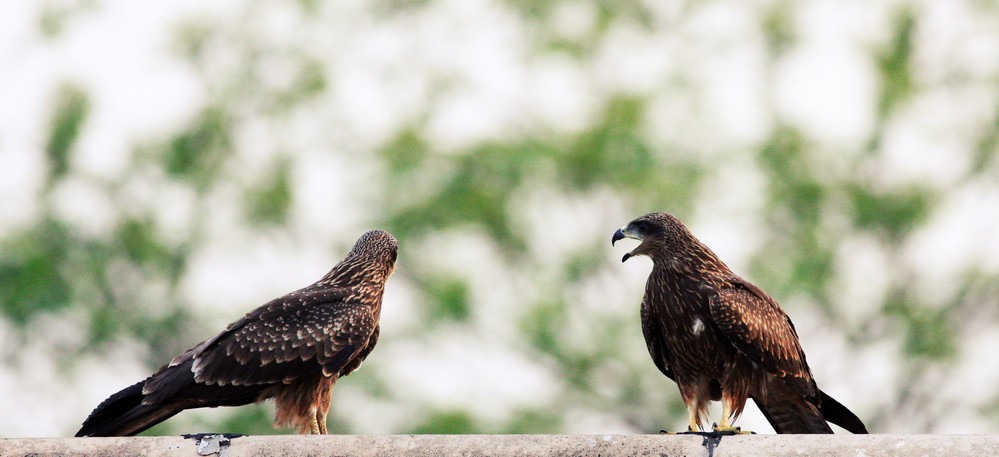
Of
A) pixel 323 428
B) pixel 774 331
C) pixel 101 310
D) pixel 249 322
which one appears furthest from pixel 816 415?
pixel 101 310

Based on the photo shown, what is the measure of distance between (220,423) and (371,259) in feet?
25.8

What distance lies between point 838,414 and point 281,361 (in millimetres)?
2447

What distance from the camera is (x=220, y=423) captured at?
1361cm

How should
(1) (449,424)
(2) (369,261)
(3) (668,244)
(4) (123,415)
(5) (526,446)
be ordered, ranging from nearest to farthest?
(5) (526,446) → (4) (123,415) → (3) (668,244) → (2) (369,261) → (1) (449,424)

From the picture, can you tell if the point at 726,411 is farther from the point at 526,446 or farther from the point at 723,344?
the point at 526,446

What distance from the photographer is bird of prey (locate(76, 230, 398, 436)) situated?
553cm

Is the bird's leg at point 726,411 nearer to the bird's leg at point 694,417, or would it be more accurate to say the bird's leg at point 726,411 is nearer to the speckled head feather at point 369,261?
the bird's leg at point 694,417

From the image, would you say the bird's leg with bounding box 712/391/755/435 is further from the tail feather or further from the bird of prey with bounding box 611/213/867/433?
the tail feather

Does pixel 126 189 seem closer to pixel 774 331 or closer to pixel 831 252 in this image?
pixel 831 252

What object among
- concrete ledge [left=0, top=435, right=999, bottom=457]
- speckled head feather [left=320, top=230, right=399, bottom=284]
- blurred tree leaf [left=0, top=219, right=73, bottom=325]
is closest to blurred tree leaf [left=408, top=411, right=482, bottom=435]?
blurred tree leaf [left=0, top=219, right=73, bottom=325]

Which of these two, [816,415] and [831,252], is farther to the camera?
[831,252]

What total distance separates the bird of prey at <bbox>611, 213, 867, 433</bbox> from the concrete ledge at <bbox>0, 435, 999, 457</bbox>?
167cm

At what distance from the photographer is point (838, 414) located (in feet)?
18.7

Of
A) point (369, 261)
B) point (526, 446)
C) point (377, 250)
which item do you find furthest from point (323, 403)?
point (526, 446)
